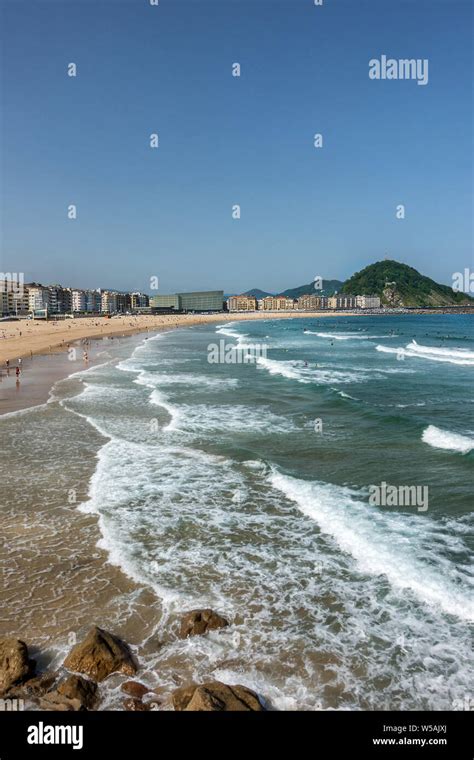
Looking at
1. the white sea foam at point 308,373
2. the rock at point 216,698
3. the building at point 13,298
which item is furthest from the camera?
the building at point 13,298

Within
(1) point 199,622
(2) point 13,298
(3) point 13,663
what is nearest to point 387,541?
(1) point 199,622

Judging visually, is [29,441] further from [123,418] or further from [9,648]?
[9,648]

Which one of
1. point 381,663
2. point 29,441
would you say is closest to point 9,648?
point 381,663

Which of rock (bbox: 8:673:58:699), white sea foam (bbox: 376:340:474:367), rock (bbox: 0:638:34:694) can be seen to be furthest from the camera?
white sea foam (bbox: 376:340:474:367)

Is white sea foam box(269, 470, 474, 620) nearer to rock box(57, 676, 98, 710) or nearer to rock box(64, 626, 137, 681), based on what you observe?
rock box(64, 626, 137, 681)

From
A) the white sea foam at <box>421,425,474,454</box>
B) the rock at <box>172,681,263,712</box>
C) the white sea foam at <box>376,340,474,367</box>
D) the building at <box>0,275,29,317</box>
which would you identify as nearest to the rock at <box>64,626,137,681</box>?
the rock at <box>172,681,263,712</box>

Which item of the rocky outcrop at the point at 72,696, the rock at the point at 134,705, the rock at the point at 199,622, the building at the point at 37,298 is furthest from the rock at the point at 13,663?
the building at the point at 37,298

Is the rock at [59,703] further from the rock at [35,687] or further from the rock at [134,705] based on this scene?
the rock at [134,705]

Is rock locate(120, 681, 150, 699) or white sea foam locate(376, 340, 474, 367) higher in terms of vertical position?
white sea foam locate(376, 340, 474, 367)
